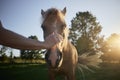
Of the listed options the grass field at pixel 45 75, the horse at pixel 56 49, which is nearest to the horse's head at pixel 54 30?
the horse at pixel 56 49

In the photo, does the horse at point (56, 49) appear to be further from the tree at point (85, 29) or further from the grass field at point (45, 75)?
the tree at point (85, 29)

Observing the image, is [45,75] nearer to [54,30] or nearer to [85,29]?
[54,30]

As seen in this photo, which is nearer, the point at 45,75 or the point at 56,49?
the point at 56,49

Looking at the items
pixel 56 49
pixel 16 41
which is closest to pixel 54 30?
pixel 56 49

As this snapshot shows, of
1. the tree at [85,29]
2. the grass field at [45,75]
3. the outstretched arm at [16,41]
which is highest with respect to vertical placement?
the tree at [85,29]

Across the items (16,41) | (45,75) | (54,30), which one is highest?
(54,30)

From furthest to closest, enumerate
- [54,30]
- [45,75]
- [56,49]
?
[45,75] < [54,30] < [56,49]

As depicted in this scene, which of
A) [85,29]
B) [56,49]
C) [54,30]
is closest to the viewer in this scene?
[56,49]

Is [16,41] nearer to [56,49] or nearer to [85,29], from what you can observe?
[56,49]

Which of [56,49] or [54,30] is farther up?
[54,30]

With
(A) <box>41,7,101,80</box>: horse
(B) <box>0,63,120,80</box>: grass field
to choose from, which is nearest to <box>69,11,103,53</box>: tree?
(B) <box>0,63,120,80</box>: grass field

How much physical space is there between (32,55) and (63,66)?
179 feet

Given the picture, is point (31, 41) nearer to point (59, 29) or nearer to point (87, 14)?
point (59, 29)

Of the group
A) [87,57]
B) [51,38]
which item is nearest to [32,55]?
[87,57]
